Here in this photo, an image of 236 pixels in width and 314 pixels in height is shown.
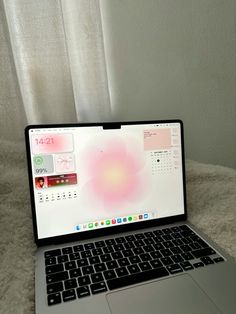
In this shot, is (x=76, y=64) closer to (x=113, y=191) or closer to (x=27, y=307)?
(x=113, y=191)

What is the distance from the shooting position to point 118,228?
604 mm

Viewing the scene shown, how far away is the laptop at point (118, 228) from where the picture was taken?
40 centimetres

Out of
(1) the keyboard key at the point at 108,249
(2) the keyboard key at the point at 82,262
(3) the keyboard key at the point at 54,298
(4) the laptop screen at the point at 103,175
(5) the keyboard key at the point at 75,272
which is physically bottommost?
(1) the keyboard key at the point at 108,249

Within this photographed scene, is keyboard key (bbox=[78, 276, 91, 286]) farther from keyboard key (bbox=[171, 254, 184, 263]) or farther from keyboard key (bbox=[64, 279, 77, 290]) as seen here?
keyboard key (bbox=[171, 254, 184, 263])

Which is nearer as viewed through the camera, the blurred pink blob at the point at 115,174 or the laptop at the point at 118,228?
the laptop at the point at 118,228

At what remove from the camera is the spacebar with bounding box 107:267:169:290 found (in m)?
0.43

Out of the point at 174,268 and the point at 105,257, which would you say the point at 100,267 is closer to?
the point at 105,257

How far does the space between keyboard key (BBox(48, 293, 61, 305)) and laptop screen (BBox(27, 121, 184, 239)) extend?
17cm

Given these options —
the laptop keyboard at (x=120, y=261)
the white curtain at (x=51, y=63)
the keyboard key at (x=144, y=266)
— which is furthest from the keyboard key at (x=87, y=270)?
the white curtain at (x=51, y=63)

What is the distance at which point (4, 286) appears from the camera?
0.43 metres

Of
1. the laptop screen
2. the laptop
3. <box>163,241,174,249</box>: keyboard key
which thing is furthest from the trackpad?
the laptop screen

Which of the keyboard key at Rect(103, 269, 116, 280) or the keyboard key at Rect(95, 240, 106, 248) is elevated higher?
the keyboard key at Rect(103, 269, 116, 280)

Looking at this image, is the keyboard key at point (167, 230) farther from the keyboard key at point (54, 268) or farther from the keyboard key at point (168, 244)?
the keyboard key at point (54, 268)

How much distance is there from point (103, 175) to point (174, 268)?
27 cm
